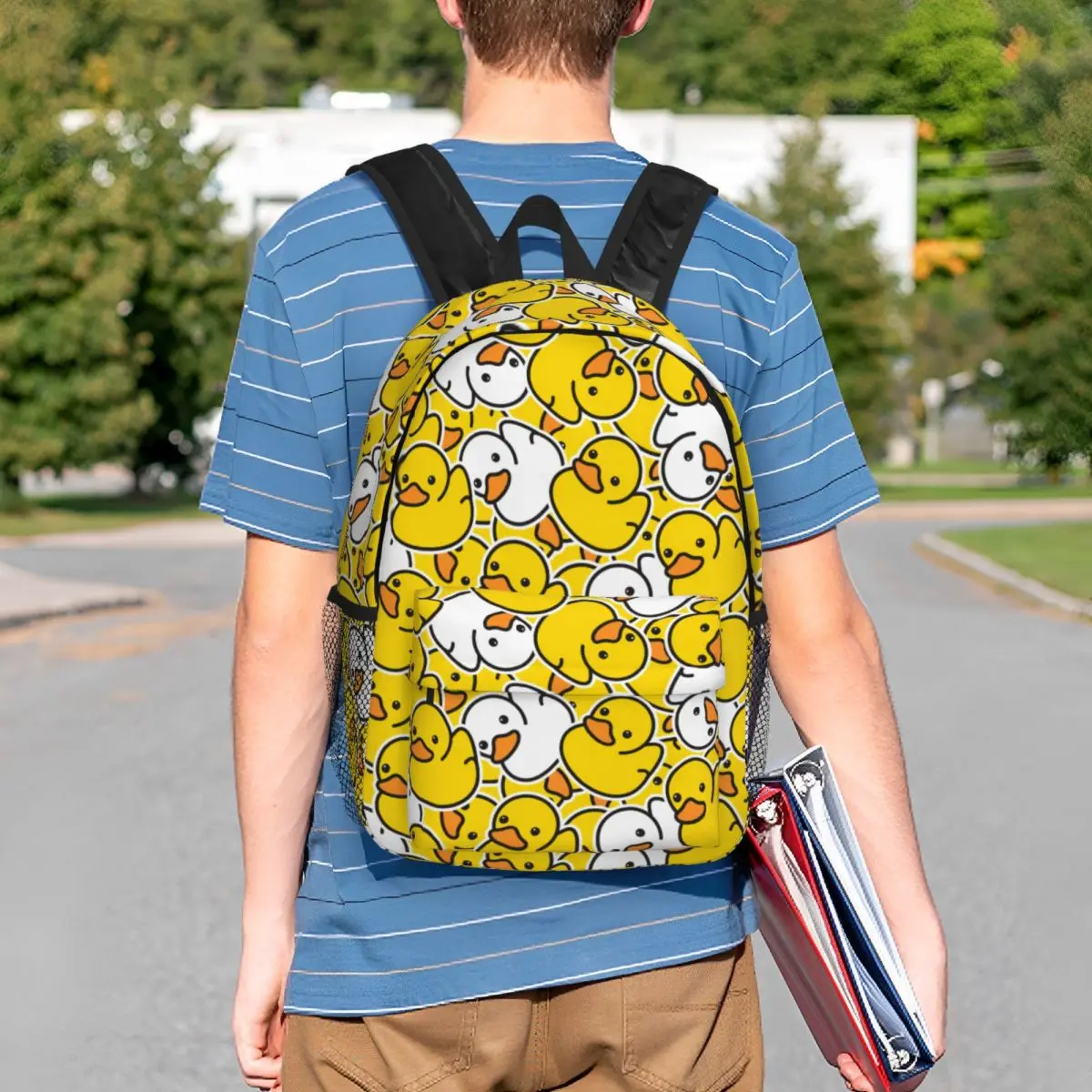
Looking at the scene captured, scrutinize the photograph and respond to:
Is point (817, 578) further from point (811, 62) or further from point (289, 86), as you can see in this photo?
point (289, 86)

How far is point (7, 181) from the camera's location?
1393 inches

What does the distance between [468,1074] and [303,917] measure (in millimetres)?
229

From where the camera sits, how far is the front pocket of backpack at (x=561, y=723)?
185 cm

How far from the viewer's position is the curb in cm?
1920

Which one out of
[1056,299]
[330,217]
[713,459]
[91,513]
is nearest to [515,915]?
[713,459]

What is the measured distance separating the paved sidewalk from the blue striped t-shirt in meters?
16.2

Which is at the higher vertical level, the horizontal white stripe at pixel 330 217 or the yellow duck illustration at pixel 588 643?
the horizontal white stripe at pixel 330 217

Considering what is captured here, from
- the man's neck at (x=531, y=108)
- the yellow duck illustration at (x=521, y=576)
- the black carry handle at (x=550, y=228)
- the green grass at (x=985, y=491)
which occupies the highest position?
the man's neck at (x=531, y=108)

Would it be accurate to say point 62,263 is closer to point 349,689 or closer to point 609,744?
point 349,689

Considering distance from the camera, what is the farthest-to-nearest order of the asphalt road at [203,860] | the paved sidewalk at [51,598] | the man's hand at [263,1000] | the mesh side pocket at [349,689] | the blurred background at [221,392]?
1. the paved sidewalk at [51,598]
2. the blurred background at [221,392]
3. the asphalt road at [203,860]
4. the man's hand at [263,1000]
5. the mesh side pocket at [349,689]

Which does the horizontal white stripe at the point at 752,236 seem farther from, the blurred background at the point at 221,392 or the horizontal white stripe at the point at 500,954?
the blurred background at the point at 221,392

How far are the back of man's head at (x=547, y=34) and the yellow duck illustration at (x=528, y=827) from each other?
0.74 metres

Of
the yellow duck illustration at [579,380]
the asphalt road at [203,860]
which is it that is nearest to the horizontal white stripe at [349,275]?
the yellow duck illustration at [579,380]

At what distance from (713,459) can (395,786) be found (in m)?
0.41
